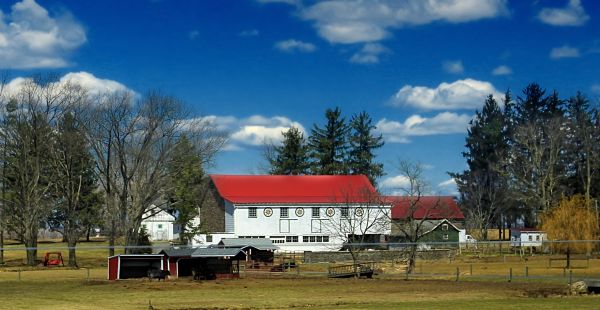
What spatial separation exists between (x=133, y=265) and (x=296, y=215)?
35.5 meters

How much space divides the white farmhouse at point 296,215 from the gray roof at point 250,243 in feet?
20.9

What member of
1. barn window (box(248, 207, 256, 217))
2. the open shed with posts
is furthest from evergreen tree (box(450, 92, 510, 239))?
the open shed with posts

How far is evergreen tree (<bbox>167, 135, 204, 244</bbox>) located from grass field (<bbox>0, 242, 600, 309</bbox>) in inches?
658

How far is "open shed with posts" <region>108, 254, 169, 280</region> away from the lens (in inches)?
2645

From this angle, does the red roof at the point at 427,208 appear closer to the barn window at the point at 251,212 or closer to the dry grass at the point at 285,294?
the barn window at the point at 251,212

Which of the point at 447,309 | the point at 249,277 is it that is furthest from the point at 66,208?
the point at 447,309

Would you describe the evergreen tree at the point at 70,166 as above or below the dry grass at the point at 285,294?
above

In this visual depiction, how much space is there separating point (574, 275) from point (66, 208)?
2122 inches

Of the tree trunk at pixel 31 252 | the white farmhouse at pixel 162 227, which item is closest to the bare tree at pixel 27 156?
the tree trunk at pixel 31 252

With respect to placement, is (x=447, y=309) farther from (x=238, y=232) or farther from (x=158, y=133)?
(x=238, y=232)

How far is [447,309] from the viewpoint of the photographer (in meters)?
38.2

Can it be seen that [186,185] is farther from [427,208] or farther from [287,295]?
[287,295]

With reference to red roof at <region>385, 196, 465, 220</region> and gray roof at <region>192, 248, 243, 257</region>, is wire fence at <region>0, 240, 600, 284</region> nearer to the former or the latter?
gray roof at <region>192, 248, 243, 257</region>

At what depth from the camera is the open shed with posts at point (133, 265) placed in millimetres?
67188
